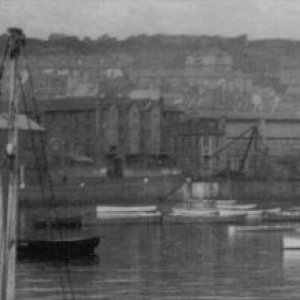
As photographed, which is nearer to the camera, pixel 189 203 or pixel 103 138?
pixel 189 203

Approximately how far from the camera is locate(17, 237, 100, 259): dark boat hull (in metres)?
52.2

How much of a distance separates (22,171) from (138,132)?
29.8m

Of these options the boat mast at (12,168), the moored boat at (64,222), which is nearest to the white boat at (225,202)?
the moored boat at (64,222)

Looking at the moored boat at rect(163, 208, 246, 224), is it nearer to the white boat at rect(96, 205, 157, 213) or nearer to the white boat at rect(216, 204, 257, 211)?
the white boat at rect(96, 205, 157, 213)

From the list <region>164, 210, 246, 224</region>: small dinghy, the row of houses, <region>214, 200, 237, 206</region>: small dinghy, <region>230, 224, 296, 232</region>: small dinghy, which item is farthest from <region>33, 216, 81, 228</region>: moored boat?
the row of houses

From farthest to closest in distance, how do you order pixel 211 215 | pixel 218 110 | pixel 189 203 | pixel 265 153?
pixel 218 110, pixel 265 153, pixel 189 203, pixel 211 215

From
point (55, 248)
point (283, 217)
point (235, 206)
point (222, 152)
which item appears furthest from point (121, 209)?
point (55, 248)

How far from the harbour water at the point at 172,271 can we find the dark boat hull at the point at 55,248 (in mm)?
733

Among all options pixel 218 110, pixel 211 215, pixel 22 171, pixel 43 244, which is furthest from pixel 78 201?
pixel 218 110

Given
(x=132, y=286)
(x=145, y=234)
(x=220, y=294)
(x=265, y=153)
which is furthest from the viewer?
(x=265, y=153)

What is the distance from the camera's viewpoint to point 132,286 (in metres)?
42.6

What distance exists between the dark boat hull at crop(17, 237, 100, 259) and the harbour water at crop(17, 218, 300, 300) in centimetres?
73

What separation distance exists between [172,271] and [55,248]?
22.0ft

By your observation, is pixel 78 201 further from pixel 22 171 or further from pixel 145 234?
pixel 145 234
